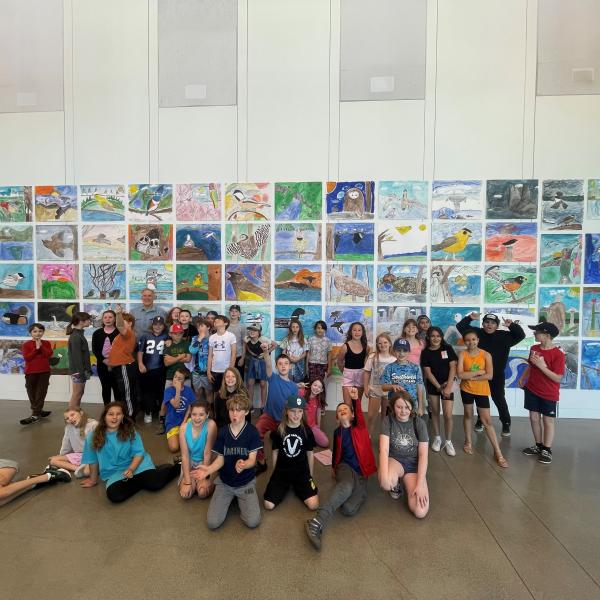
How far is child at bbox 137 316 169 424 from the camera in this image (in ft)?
18.6

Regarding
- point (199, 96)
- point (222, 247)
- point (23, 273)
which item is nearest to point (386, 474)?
point (222, 247)

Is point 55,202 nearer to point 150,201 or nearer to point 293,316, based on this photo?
Result: point 150,201

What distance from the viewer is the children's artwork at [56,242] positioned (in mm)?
6719

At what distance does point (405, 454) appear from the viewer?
355cm

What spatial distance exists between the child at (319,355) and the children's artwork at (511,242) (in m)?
3.13

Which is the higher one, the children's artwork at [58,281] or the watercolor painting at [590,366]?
the children's artwork at [58,281]

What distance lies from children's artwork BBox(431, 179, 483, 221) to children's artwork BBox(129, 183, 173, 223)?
15.5 ft

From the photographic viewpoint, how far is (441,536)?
3045mm

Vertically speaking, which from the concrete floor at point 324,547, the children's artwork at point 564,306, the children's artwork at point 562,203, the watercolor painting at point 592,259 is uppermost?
the children's artwork at point 562,203

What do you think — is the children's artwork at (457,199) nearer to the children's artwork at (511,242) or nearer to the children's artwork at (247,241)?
the children's artwork at (511,242)

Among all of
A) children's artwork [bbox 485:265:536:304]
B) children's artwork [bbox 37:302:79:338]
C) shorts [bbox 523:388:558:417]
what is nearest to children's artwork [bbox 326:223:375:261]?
children's artwork [bbox 485:265:536:304]

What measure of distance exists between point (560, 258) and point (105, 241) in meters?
8.04

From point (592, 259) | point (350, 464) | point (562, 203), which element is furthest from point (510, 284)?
point (350, 464)

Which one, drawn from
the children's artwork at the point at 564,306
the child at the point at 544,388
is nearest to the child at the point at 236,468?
the child at the point at 544,388
